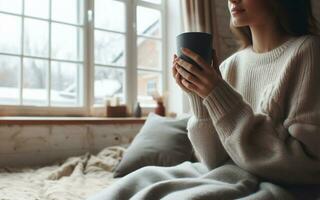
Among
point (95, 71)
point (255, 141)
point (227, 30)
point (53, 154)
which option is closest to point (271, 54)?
point (255, 141)

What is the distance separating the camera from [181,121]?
1836mm

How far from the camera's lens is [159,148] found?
1670 mm

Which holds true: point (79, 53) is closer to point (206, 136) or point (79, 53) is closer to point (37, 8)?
point (37, 8)

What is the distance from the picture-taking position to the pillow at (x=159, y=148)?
5.32 ft

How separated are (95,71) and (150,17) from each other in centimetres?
72

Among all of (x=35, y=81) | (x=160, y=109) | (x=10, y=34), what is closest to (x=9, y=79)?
(x=35, y=81)

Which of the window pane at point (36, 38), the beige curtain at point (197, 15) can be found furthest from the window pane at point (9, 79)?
the beige curtain at point (197, 15)

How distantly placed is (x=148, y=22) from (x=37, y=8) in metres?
0.92

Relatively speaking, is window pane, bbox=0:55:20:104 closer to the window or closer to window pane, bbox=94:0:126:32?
the window

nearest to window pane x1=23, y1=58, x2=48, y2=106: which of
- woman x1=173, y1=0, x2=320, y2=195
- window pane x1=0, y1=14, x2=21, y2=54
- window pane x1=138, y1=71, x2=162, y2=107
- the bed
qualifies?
window pane x1=0, y1=14, x2=21, y2=54

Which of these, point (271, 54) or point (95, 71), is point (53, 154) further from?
point (271, 54)

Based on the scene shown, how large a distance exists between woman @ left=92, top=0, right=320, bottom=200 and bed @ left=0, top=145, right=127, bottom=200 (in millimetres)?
560

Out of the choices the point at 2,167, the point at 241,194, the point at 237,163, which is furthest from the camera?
the point at 2,167

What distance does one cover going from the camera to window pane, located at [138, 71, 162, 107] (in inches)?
106
